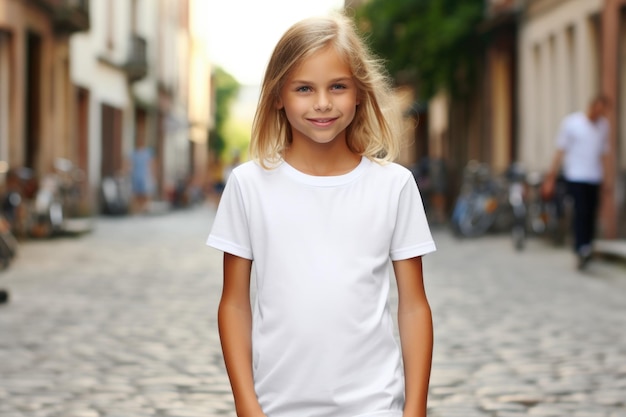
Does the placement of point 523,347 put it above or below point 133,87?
below

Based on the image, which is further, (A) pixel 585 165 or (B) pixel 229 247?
(A) pixel 585 165

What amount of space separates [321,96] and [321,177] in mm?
162

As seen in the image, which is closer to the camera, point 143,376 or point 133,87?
point 143,376

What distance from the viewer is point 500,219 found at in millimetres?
20641

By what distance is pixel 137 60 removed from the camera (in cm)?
3412

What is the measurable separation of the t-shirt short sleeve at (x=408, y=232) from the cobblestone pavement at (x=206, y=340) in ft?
9.11

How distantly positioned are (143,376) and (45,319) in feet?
8.49

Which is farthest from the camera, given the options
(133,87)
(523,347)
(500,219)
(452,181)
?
(133,87)

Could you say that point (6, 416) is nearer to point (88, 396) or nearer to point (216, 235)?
point (88, 396)

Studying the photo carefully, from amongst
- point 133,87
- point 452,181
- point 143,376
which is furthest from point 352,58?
point 133,87

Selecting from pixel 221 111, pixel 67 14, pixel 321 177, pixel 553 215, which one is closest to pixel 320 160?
pixel 321 177

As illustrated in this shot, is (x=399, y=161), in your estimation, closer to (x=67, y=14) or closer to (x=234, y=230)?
(x=234, y=230)

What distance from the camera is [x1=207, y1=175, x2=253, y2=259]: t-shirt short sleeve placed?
2570mm

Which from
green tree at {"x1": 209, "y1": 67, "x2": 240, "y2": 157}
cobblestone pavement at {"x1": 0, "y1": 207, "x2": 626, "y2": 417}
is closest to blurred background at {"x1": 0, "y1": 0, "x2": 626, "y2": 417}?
cobblestone pavement at {"x1": 0, "y1": 207, "x2": 626, "y2": 417}
